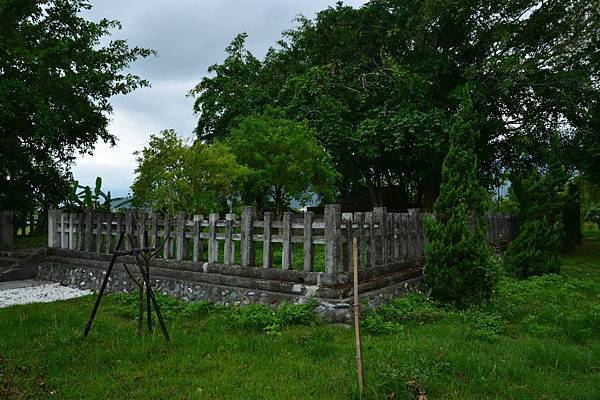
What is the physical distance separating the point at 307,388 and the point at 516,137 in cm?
2062

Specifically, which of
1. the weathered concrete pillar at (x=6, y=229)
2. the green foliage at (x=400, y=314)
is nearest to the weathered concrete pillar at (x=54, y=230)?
the weathered concrete pillar at (x=6, y=229)

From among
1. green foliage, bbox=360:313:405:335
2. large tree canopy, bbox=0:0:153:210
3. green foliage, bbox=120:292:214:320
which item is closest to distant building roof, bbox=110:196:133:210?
large tree canopy, bbox=0:0:153:210

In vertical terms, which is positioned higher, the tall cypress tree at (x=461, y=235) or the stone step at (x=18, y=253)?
the tall cypress tree at (x=461, y=235)

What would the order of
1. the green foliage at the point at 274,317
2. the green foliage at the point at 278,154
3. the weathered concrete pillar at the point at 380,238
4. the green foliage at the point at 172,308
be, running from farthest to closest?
the green foliage at the point at 278,154 → the weathered concrete pillar at the point at 380,238 → the green foliage at the point at 172,308 → the green foliage at the point at 274,317

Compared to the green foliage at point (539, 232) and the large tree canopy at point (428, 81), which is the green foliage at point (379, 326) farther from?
the large tree canopy at point (428, 81)

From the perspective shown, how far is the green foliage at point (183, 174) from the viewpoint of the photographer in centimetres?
1491

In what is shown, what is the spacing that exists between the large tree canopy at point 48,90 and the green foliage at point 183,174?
2829 mm

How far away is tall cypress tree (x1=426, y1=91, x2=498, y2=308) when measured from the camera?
952 centimetres

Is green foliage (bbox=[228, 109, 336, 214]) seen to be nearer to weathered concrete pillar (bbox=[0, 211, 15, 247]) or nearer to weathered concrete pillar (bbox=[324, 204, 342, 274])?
weathered concrete pillar (bbox=[324, 204, 342, 274])

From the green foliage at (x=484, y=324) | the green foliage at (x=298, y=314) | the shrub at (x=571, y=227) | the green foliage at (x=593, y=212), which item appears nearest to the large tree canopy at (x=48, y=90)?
the green foliage at (x=298, y=314)

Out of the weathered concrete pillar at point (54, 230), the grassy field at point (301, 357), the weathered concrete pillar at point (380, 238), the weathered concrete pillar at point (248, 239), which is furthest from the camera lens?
the weathered concrete pillar at point (54, 230)

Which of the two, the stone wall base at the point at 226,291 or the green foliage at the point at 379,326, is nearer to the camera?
the green foliage at the point at 379,326

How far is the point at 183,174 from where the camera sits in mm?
15047

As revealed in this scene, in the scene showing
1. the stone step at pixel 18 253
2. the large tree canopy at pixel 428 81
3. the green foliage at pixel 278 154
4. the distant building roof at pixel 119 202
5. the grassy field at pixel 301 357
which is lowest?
the grassy field at pixel 301 357
